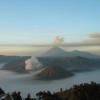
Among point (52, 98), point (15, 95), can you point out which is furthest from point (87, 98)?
point (15, 95)

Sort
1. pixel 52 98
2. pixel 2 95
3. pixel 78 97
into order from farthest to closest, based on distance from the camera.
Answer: pixel 78 97, pixel 52 98, pixel 2 95

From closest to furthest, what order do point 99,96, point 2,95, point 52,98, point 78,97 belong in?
point 2,95 → point 52,98 → point 78,97 → point 99,96

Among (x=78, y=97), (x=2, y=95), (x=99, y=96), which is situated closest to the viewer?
(x=2, y=95)

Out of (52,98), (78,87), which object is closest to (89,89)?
(78,87)

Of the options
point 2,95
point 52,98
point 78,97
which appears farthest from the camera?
point 78,97

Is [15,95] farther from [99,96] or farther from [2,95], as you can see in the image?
[99,96]

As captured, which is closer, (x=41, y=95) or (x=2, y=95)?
(x=2, y=95)

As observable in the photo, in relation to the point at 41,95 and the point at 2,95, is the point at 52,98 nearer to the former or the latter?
the point at 41,95

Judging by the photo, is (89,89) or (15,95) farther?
(89,89)
